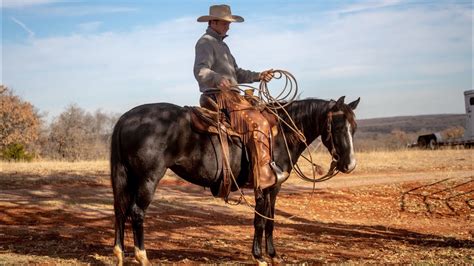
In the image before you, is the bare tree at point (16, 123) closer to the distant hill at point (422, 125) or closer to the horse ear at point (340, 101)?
the horse ear at point (340, 101)

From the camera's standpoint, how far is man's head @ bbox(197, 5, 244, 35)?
6840 mm

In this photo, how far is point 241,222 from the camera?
11211 millimetres

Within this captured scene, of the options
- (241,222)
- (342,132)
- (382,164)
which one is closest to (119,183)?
(342,132)

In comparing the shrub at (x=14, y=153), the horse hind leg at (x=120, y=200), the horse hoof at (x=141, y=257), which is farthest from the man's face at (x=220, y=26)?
the shrub at (x=14, y=153)

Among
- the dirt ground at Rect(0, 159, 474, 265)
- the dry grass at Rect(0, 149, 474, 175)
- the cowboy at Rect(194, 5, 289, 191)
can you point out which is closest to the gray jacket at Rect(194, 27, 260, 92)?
the cowboy at Rect(194, 5, 289, 191)

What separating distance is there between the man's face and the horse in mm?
1167

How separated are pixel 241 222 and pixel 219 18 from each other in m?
5.51

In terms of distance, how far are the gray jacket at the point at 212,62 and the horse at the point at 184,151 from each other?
48 cm

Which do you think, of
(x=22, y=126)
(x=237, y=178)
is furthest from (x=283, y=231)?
(x=22, y=126)

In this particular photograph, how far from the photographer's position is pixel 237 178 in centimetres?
673

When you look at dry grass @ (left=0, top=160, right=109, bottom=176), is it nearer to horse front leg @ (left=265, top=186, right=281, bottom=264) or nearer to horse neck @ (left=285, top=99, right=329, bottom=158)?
horse front leg @ (left=265, top=186, right=281, bottom=264)

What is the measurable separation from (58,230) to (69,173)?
8740 mm

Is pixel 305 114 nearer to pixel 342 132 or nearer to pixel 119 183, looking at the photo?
pixel 342 132

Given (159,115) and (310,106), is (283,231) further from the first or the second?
(159,115)
